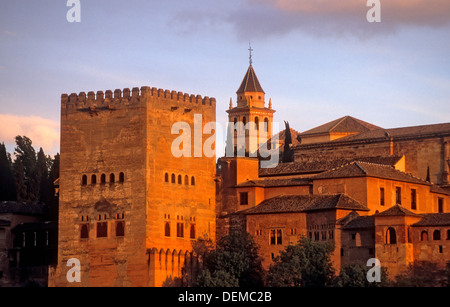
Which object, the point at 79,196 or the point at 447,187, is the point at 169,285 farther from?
the point at 447,187

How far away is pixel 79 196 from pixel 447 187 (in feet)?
60.8

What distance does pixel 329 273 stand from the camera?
64.9 metres

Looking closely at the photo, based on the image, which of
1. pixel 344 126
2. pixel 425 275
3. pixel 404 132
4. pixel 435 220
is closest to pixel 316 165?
pixel 404 132

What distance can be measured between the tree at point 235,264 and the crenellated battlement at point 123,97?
7603 millimetres

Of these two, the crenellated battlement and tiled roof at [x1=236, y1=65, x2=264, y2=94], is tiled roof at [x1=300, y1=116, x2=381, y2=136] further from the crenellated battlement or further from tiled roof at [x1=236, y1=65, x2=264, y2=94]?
tiled roof at [x1=236, y1=65, x2=264, y2=94]

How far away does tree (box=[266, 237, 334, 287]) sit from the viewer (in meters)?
64.7

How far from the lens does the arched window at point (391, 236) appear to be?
213 ft

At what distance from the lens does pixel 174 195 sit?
71500 mm

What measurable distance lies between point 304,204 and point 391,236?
542 centimetres

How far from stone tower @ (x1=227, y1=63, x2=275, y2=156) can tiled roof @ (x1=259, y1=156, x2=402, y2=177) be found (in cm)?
3178

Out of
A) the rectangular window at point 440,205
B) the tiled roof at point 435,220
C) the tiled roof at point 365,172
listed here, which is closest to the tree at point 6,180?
the tiled roof at point 365,172

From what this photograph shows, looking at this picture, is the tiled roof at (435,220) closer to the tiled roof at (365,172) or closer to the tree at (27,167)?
the tiled roof at (365,172)

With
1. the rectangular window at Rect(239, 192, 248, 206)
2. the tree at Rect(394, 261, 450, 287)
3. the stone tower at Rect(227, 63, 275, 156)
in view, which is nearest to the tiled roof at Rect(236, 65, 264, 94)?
the stone tower at Rect(227, 63, 275, 156)

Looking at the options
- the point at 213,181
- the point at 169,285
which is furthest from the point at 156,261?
the point at 213,181
